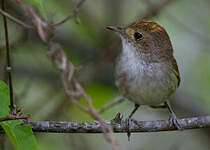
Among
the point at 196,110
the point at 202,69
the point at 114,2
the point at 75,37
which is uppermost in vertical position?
the point at 114,2

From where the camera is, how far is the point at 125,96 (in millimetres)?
4727

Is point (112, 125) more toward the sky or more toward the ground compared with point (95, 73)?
more toward the ground

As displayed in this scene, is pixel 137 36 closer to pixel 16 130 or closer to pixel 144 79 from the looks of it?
pixel 144 79

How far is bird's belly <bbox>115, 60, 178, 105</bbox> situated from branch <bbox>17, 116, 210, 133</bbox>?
654 mm

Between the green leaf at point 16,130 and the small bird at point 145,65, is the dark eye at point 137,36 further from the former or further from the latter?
the green leaf at point 16,130

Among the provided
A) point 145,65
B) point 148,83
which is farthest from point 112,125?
point 145,65

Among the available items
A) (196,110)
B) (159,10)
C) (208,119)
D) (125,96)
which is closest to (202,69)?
(196,110)

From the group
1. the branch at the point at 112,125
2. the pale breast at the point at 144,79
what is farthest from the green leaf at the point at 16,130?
the pale breast at the point at 144,79

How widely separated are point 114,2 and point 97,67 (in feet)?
5.03

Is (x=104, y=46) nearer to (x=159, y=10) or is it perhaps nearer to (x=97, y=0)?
(x=159, y=10)

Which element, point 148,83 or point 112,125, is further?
point 148,83

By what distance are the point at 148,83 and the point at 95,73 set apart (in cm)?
A: 148

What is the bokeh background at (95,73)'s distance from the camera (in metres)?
5.91

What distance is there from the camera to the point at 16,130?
2994 millimetres
